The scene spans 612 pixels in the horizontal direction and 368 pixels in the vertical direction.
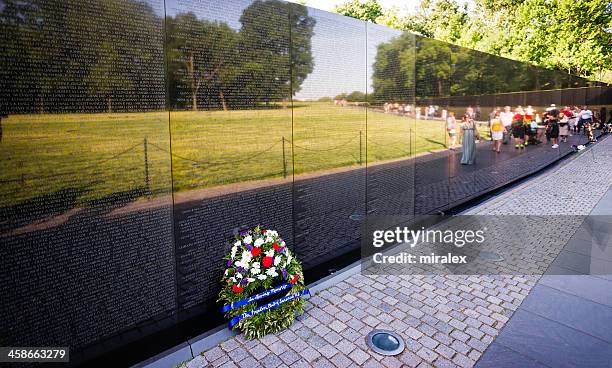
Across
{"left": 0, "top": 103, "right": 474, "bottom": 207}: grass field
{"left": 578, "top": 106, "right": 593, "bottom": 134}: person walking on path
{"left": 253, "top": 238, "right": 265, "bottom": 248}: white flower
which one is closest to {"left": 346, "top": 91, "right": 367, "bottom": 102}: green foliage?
{"left": 0, "top": 103, "right": 474, "bottom": 207}: grass field

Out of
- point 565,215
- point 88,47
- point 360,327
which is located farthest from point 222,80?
point 565,215

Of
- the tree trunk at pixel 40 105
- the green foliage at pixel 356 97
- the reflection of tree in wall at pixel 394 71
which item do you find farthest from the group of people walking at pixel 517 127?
the tree trunk at pixel 40 105

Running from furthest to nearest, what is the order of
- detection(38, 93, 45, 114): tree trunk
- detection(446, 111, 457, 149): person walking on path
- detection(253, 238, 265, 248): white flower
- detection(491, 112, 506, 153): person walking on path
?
detection(491, 112, 506, 153): person walking on path < detection(446, 111, 457, 149): person walking on path < detection(253, 238, 265, 248): white flower < detection(38, 93, 45, 114): tree trunk

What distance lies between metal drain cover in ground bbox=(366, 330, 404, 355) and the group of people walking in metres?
6.60

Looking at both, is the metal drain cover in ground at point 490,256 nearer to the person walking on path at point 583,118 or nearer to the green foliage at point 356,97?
the green foliage at point 356,97

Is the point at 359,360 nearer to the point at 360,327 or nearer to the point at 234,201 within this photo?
the point at 360,327

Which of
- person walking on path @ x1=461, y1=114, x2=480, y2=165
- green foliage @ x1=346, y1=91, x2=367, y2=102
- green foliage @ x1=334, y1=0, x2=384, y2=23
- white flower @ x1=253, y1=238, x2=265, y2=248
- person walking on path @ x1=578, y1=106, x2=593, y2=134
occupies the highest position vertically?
green foliage @ x1=334, y1=0, x2=384, y2=23

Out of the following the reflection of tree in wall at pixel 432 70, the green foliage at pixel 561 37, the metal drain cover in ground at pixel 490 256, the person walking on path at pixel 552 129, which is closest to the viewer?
the metal drain cover in ground at pixel 490 256

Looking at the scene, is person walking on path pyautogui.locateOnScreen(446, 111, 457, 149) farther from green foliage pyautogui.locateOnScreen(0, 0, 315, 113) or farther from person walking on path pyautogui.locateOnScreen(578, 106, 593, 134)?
person walking on path pyautogui.locateOnScreen(578, 106, 593, 134)

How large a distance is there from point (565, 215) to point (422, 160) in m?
3.56

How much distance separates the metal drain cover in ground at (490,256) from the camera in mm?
6211

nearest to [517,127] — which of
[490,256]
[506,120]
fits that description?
[506,120]

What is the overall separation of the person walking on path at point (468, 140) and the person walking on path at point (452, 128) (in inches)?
23.0

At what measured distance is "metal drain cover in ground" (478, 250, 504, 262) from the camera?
6.21m
